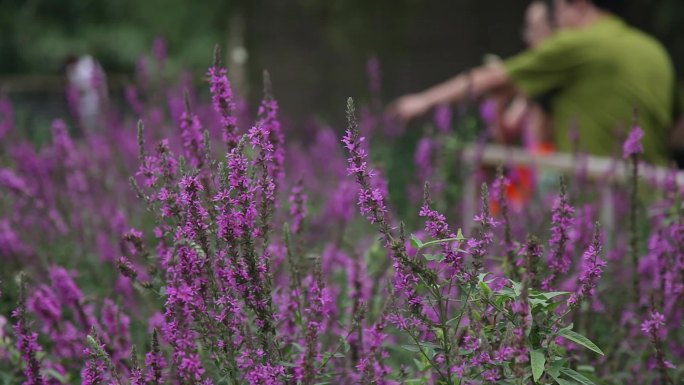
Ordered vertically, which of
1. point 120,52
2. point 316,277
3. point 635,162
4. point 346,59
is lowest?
point 635,162

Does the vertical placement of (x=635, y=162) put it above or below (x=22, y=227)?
below

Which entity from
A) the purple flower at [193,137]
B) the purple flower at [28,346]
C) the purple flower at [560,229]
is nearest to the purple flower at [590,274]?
the purple flower at [560,229]

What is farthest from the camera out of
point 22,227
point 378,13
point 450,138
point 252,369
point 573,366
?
point 378,13

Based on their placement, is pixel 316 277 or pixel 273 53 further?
pixel 273 53

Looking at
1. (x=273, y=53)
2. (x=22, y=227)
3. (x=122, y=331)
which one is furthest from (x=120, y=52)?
(x=122, y=331)

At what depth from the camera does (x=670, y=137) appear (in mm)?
5219

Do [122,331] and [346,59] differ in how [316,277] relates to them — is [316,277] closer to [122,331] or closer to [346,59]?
[122,331]

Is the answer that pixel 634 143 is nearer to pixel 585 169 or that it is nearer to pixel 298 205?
pixel 298 205

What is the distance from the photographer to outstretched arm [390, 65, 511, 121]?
181 inches

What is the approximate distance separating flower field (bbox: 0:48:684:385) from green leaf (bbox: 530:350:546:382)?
1cm

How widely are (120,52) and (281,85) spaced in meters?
11.8

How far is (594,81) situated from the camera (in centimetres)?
514

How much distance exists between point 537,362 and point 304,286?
3.13ft

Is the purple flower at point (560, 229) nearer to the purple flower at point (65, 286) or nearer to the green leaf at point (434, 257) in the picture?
the green leaf at point (434, 257)
